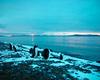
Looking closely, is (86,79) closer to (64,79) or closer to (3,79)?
(64,79)

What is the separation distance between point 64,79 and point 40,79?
2.95 m

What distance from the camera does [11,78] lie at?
51.0 ft

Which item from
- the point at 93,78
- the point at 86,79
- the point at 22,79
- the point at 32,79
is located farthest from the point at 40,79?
the point at 93,78

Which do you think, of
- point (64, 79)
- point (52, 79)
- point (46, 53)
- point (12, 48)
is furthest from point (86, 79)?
point (12, 48)

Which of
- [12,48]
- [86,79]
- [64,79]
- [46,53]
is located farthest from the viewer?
[12,48]

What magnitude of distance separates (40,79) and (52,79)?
144 centimetres

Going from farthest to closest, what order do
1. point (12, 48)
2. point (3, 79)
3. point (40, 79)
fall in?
1. point (12, 48)
2. point (40, 79)
3. point (3, 79)

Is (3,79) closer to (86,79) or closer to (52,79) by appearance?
(52,79)

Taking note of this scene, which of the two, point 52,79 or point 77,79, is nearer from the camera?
point 52,79

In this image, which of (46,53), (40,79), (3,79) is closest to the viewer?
(3,79)

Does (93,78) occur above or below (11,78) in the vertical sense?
below

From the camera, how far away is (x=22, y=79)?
1547 cm

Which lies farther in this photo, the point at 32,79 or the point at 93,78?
the point at 93,78

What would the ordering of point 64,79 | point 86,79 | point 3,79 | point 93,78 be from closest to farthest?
point 3,79, point 64,79, point 86,79, point 93,78
